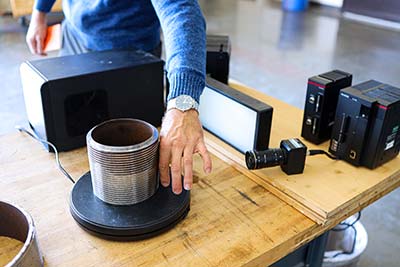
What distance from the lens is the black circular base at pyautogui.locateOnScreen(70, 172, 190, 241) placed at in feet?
2.36

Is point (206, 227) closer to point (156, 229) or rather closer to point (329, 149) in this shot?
point (156, 229)

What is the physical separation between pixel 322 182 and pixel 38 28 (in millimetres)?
1113

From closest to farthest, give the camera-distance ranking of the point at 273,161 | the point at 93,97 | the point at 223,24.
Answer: the point at 273,161, the point at 93,97, the point at 223,24

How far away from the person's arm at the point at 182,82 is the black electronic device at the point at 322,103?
0.31m

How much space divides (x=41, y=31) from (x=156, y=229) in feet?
3.39

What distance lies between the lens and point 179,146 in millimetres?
754

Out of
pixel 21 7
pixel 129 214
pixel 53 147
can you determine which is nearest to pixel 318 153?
pixel 129 214

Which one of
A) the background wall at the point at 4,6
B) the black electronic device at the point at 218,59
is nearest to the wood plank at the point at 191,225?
the black electronic device at the point at 218,59

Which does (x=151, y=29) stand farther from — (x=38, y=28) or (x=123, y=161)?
(x=123, y=161)

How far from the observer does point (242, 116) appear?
3.16 ft

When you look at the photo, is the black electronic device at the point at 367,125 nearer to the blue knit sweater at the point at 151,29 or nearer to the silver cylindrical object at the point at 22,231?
the blue knit sweater at the point at 151,29

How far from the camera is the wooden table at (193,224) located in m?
0.70

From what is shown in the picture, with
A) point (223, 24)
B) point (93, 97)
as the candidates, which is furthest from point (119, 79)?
point (223, 24)

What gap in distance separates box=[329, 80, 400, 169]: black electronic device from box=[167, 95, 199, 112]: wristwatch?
37 cm
